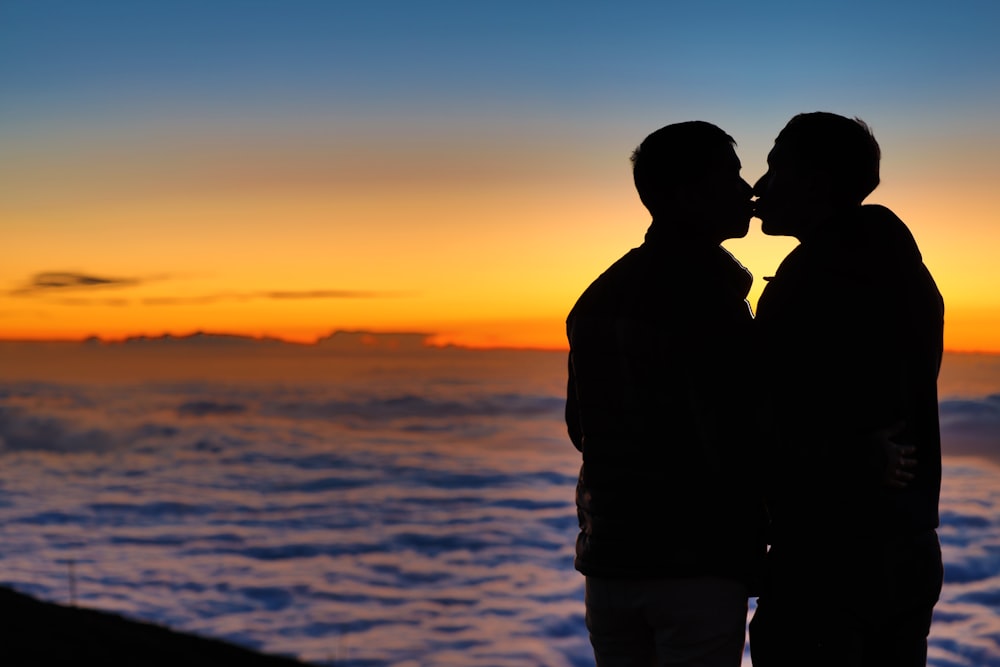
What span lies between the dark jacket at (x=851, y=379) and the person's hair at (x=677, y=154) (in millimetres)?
460

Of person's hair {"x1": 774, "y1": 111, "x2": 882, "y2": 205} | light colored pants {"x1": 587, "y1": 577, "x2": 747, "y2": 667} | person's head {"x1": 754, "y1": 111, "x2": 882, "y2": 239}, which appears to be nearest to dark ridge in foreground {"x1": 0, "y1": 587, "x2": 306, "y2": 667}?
light colored pants {"x1": 587, "y1": 577, "x2": 747, "y2": 667}

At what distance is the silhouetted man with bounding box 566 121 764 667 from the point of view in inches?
125

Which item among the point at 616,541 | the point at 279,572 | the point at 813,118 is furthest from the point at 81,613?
the point at 279,572

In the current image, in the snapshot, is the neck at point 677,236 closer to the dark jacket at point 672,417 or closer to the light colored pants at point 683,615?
the dark jacket at point 672,417

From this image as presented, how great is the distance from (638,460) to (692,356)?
361 millimetres

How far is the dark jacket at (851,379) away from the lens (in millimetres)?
3367

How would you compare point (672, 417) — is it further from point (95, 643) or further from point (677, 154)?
point (95, 643)

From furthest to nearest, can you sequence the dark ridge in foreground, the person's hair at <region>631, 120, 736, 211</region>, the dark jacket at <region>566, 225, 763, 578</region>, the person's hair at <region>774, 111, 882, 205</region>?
the dark ridge in foreground, the person's hair at <region>774, 111, 882, 205</region>, the person's hair at <region>631, 120, 736, 211</region>, the dark jacket at <region>566, 225, 763, 578</region>

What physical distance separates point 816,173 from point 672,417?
1.03m

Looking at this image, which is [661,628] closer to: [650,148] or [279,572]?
[650,148]

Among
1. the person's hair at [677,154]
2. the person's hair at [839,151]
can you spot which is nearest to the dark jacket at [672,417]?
the person's hair at [677,154]

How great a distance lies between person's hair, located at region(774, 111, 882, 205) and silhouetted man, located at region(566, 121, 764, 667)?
31 cm

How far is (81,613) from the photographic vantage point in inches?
375

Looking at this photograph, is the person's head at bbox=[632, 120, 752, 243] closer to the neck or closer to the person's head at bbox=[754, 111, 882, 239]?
the neck
